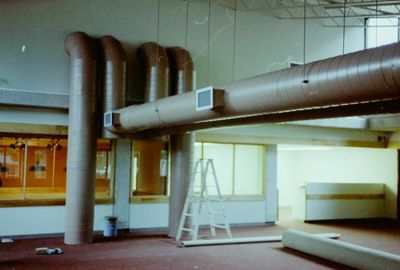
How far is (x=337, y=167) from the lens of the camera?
19.0 meters

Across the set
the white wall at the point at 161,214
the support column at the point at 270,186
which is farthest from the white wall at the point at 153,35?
the white wall at the point at 161,214

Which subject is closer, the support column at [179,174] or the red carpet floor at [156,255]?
the red carpet floor at [156,255]

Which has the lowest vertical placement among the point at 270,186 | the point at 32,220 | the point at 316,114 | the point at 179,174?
the point at 32,220

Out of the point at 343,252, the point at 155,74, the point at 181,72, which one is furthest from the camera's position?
the point at 181,72

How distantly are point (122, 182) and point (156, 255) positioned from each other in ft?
11.0

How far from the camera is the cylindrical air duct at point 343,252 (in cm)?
813

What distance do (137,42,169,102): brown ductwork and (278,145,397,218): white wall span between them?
641 cm

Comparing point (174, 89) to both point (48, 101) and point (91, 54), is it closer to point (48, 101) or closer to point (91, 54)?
point (91, 54)

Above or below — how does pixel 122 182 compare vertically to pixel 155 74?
below

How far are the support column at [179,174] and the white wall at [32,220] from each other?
261cm

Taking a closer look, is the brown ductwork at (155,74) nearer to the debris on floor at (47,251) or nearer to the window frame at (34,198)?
the window frame at (34,198)

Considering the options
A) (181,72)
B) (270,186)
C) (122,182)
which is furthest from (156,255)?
(270,186)

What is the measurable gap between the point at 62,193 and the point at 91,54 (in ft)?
11.8

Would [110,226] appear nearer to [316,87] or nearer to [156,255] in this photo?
[156,255]
